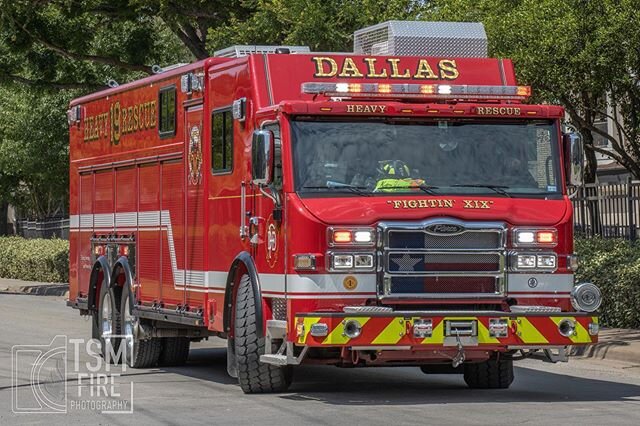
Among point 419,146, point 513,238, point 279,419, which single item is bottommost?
point 279,419

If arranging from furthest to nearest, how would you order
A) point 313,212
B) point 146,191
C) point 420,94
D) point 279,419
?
point 146,191
point 420,94
point 313,212
point 279,419

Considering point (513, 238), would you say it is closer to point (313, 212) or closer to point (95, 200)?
point (313, 212)

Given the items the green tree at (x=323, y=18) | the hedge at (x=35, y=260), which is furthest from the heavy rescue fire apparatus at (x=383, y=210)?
the hedge at (x=35, y=260)

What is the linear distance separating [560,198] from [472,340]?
1592mm

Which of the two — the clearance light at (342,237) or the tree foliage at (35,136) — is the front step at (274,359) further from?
the tree foliage at (35,136)

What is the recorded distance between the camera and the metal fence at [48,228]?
140 feet

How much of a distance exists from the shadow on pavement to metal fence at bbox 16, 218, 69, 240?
88.0ft

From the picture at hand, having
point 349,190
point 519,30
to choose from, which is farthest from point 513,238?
point 519,30

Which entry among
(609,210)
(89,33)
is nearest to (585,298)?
(609,210)

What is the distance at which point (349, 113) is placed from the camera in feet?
40.4

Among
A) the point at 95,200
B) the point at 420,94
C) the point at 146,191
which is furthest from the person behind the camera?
the point at 95,200

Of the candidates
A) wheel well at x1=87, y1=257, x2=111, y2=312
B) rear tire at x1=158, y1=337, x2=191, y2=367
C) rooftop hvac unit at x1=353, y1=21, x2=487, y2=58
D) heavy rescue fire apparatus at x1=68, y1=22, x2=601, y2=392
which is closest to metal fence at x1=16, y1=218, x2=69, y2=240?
wheel well at x1=87, y1=257, x2=111, y2=312

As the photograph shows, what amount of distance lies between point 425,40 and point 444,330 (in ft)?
10.7

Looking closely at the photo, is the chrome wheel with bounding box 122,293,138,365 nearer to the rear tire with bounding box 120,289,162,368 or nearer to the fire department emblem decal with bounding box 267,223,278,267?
the rear tire with bounding box 120,289,162,368
